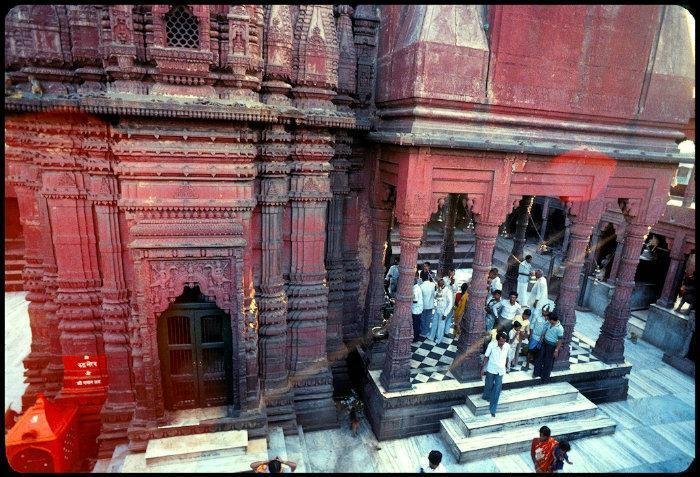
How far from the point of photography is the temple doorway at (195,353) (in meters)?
6.82

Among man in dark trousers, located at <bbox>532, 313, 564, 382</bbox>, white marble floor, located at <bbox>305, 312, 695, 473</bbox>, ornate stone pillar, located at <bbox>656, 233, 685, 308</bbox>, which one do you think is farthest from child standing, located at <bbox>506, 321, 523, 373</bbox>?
ornate stone pillar, located at <bbox>656, 233, 685, 308</bbox>

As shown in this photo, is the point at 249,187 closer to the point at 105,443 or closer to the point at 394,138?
the point at 394,138

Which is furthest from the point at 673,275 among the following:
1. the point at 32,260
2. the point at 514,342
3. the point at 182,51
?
the point at 32,260

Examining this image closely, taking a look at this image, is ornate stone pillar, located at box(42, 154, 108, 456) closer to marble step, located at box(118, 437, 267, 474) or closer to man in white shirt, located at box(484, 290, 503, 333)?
marble step, located at box(118, 437, 267, 474)

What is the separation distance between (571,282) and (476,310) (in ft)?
8.16

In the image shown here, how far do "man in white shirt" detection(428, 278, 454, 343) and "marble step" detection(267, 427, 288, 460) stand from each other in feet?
14.9

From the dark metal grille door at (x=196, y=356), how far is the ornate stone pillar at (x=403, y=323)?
10.0 feet

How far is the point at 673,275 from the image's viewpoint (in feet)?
41.7

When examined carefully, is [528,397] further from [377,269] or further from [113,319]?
[113,319]

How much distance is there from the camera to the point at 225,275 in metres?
6.52

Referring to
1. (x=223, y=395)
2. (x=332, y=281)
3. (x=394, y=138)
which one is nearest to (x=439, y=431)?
(x=332, y=281)

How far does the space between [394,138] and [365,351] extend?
4.83 metres

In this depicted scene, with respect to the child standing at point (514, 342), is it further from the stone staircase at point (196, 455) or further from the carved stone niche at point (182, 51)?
the carved stone niche at point (182, 51)

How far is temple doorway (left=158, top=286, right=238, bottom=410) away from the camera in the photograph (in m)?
6.82
